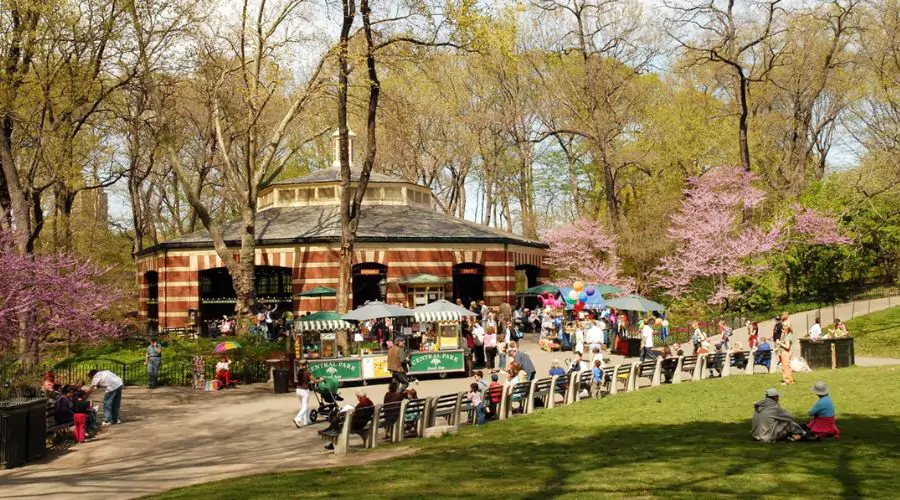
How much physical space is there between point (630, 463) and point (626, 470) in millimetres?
598

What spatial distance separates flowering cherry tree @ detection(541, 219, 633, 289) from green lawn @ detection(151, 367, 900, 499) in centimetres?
2850

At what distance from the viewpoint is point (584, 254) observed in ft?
166

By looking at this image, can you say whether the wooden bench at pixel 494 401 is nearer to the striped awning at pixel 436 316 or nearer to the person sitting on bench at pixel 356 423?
the person sitting on bench at pixel 356 423

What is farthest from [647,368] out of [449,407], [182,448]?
[182,448]

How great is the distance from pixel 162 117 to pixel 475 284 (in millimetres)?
22312

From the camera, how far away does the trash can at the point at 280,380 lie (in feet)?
82.0

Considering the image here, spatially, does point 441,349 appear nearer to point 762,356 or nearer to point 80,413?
point 762,356

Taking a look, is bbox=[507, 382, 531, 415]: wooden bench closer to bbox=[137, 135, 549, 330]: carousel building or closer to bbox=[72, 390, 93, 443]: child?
bbox=[72, 390, 93, 443]: child

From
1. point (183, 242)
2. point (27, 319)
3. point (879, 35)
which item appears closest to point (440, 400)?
point (27, 319)

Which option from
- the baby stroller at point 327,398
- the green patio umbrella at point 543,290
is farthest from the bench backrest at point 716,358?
the green patio umbrella at point 543,290

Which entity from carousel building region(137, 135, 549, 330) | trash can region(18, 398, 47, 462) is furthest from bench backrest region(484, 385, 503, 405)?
carousel building region(137, 135, 549, 330)

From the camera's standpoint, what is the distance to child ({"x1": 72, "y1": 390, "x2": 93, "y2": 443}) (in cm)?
1806

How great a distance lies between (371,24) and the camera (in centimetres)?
3147

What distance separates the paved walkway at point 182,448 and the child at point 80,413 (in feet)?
1.10
